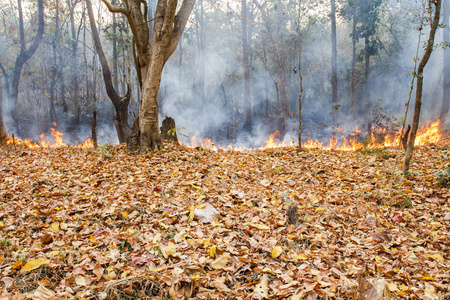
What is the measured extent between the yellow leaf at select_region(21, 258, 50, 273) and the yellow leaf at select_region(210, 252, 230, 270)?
62.7 inches

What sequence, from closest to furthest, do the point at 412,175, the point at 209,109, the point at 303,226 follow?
1. the point at 303,226
2. the point at 412,175
3. the point at 209,109

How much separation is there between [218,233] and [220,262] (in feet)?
1.95

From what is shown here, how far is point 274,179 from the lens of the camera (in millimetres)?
5422

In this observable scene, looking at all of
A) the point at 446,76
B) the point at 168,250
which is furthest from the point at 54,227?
the point at 446,76

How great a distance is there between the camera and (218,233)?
321 cm

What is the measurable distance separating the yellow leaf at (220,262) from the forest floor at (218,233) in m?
0.01

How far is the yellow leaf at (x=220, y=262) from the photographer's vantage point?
257 cm

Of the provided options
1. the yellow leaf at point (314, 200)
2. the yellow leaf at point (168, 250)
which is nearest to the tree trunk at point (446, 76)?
the yellow leaf at point (314, 200)

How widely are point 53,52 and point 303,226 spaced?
83.8 ft

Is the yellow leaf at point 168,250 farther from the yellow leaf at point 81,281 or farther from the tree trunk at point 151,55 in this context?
the tree trunk at point 151,55

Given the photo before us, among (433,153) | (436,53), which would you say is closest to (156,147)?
(433,153)

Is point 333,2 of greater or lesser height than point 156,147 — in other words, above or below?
above

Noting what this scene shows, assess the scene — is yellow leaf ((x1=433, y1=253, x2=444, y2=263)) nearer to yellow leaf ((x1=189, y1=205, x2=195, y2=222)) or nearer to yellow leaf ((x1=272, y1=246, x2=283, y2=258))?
yellow leaf ((x1=272, y1=246, x2=283, y2=258))

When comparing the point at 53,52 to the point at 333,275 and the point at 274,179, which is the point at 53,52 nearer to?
the point at 274,179
